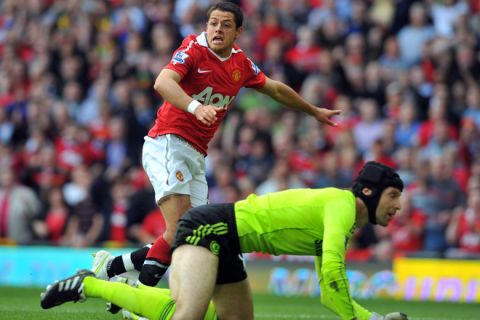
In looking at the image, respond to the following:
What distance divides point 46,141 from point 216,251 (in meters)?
11.7

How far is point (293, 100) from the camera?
10.5 metres

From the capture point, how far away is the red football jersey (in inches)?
380

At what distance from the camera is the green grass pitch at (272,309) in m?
10.4

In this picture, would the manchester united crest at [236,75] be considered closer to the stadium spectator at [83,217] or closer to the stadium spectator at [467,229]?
the stadium spectator at [467,229]

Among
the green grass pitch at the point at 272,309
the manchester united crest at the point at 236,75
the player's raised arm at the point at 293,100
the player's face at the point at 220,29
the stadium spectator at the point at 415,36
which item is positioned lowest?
the green grass pitch at the point at 272,309

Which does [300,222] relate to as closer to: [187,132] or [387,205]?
[387,205]

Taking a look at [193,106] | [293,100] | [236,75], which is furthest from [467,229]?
[193,106]

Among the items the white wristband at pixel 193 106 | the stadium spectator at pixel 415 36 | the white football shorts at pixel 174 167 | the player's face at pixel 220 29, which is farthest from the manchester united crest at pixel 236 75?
the stadium spectator at pixel 415 36

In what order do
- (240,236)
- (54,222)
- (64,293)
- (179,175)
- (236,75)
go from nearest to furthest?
(240,236) → (64,293) → (179,175) → (236,75) → (54,222)

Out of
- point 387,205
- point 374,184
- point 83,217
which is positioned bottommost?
point 83,217

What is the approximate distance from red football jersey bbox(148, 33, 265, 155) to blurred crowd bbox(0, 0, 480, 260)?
6.05 m

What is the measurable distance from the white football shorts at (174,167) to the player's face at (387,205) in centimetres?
237

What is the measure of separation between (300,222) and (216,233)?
583 millimetres

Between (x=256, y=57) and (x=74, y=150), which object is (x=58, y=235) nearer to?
(x=74, y=150)
